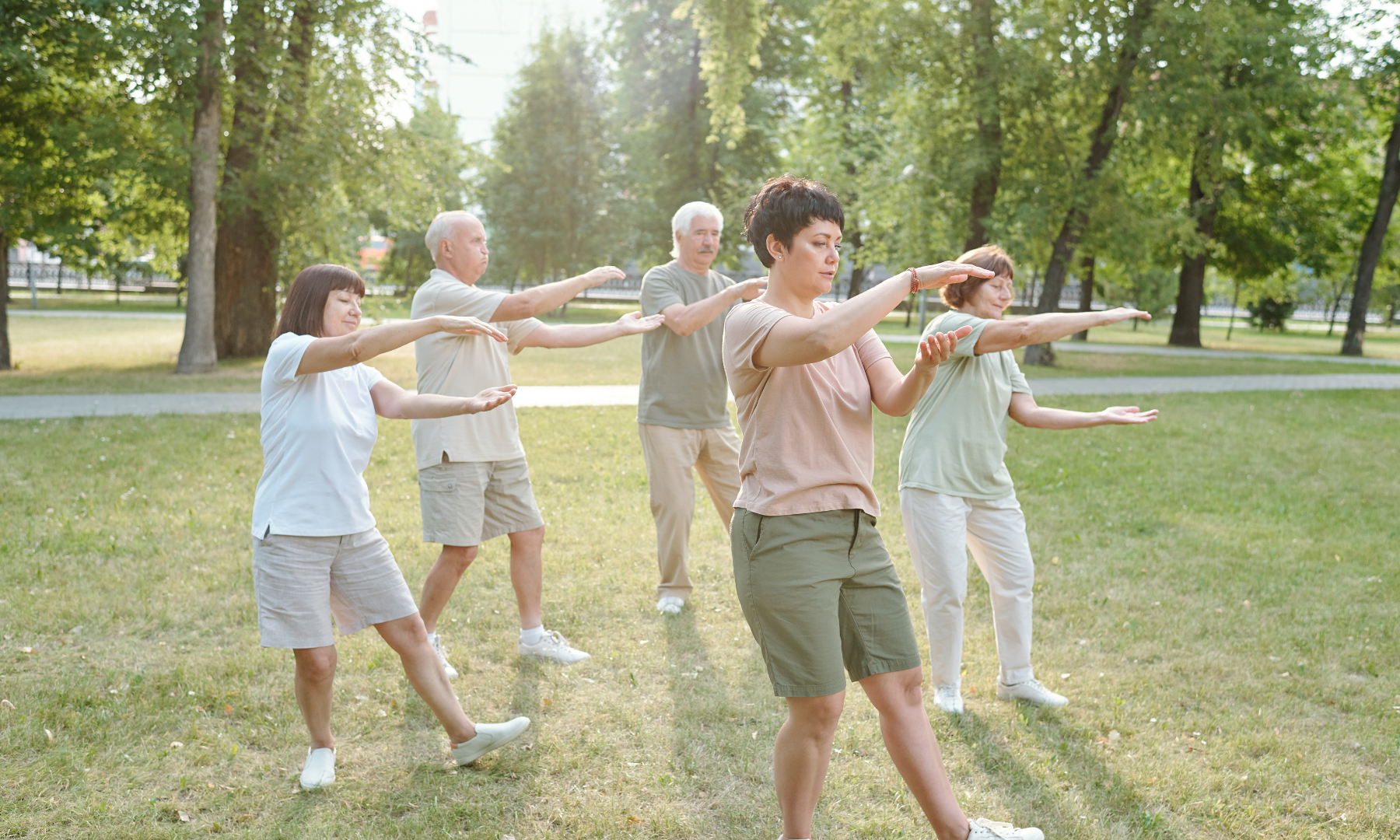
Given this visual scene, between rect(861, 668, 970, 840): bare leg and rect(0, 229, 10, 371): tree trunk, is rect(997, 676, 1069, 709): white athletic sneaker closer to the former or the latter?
rect(861, 668, 970, 840): bare leg

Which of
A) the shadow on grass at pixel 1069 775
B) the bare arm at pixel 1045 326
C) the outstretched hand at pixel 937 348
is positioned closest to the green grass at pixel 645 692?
the shadow on grass at pixel 1069 775

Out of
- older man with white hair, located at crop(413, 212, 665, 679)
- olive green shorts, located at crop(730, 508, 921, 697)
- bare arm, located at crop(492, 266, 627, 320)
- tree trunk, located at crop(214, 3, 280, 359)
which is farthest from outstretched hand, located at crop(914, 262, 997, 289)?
tree trunk, located at crop(214, 3, 280, 359)

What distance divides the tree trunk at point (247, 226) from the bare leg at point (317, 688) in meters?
15.2

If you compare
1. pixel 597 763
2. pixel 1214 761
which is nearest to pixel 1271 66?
pixel 1214 761

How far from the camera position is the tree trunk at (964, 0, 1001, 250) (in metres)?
18.9

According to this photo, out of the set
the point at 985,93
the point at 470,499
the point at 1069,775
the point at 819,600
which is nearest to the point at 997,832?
the point at 819,600

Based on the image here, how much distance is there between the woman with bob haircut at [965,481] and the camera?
4.24 metres

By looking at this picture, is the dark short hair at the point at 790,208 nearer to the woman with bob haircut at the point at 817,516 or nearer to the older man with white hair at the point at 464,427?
the woman with bob haircut at the point at 817,516

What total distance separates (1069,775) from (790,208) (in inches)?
99.5

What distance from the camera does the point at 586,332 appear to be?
16.9 feet

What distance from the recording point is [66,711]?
4.27 m

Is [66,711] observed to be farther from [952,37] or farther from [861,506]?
[952,37]

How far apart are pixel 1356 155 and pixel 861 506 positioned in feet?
130

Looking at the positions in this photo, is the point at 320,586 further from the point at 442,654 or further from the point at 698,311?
the point at 698,311
